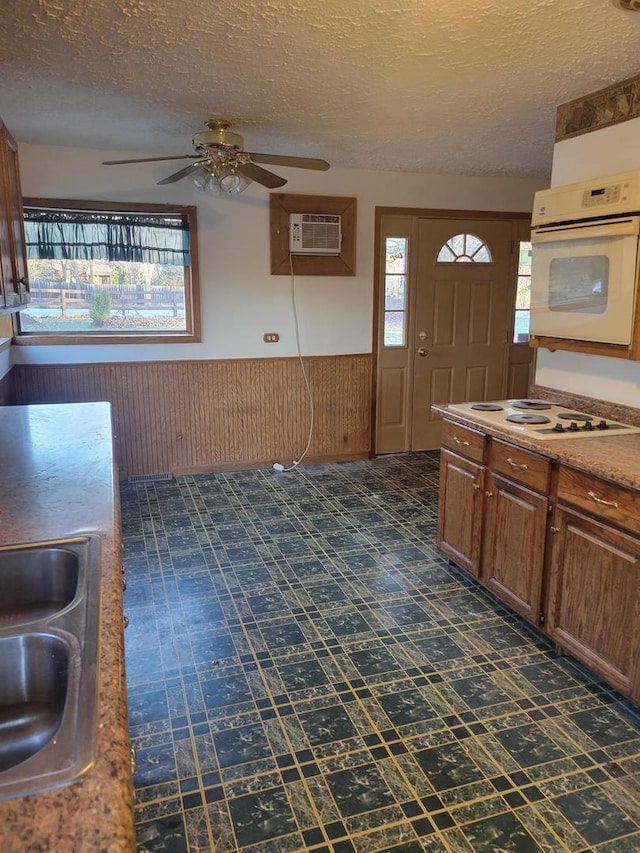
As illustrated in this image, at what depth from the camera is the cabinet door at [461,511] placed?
9.88 feet

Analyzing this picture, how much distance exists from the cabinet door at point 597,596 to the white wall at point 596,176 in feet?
2.87

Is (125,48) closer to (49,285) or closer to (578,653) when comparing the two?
(49,285)

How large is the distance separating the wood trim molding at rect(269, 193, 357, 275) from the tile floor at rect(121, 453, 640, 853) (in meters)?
2.39

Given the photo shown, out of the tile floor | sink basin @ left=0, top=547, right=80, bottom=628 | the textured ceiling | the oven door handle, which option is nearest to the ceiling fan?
the textured ceiling

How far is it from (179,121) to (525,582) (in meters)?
3.15

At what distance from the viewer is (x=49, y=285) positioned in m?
4.55

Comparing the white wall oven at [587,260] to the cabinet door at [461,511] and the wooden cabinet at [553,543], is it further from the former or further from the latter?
the cabinet door at [461,511]

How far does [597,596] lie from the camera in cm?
228

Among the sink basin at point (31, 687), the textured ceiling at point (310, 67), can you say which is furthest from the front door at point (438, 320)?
the sink basin at point (31, 687)

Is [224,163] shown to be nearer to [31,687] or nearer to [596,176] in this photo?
[596,176]

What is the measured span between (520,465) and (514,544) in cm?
37

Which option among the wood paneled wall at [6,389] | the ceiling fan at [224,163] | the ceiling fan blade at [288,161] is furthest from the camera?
the wood paneled wall at [6,389]

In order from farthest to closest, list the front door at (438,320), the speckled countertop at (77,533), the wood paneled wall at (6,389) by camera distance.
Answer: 1. the front door at (438,320)
2. the wood paneled wall at (6,389)
3. the speckled countertop at (77,533)

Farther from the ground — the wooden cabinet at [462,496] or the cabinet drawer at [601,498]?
the cabinet drawer at [601,498]
